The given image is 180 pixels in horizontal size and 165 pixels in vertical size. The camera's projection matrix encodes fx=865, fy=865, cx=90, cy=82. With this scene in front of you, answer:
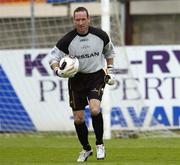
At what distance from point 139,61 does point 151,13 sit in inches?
475

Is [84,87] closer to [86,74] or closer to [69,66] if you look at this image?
[86,74]

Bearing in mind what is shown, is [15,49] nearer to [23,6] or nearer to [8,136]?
[8,136]

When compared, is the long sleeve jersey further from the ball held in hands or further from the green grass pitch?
the green grass pitch

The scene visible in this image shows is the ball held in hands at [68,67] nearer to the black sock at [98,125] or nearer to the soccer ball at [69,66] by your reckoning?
the soccer ball at [69,66]

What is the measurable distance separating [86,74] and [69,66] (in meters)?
0.41

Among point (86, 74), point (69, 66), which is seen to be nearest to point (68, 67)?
point (69, 66)

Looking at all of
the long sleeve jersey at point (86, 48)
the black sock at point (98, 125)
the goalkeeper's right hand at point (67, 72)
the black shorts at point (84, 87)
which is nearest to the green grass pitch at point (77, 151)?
the black sock at point (98, 125)

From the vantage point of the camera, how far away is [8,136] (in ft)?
60.9

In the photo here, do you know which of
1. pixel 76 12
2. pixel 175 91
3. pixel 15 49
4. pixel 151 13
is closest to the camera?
pixel 76 12

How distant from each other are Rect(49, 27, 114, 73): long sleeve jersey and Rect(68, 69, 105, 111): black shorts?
0.31ft

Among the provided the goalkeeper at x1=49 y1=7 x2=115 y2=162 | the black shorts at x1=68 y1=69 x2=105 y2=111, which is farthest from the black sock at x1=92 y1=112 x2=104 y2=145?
the black shorts at x1=68 y1=69 x2=105 y2=111

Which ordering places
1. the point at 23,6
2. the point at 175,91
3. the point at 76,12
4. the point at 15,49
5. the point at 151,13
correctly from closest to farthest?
Answer: the point at 76,12 < the point at 175,91 < the point at 15,49 < the point at 23,6 < the point at 151,13

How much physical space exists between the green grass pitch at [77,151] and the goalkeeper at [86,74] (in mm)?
444

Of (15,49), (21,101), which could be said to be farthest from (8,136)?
(15,49)
